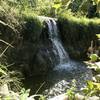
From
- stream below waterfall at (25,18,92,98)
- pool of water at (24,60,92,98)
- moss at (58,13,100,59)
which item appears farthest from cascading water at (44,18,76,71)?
moss at (58,13,100,59)

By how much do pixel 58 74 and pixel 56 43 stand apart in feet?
8.16

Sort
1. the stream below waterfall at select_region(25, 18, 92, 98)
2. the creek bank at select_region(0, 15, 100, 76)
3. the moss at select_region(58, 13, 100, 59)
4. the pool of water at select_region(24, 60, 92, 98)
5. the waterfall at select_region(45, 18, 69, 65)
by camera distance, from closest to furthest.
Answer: the pool of water at select_region(24, 60, 92, 98), the stream below waterfall at select_region(25, 18, 92, 98), the creek bank at select_region(0, 15, 100, 76), the waterfall at select_region(45, 18, 69, 65), the moss at select_region(58, 13, 100, 59)

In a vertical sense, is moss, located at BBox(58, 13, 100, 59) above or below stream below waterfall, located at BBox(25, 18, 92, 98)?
above

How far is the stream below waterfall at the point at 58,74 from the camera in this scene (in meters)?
7.60

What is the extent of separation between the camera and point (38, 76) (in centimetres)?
921

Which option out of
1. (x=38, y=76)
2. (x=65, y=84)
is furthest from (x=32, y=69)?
(x=65, y=84)

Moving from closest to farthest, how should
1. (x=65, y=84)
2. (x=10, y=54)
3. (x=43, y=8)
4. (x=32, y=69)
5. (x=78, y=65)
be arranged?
(x=65, y=84) → (x=10, y=54) → (x=32, y=69) → (x=78, y=65) → (x=43, y=8)

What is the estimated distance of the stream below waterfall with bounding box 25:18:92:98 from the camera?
299 inches

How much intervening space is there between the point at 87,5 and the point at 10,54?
777cm

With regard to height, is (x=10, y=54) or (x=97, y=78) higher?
(x=97, y=78)

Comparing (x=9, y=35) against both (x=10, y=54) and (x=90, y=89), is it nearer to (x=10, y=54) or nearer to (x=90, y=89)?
(x=10, y=54)

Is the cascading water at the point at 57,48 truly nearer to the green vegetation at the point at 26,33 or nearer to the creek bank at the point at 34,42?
the creek bank at the point at 34,42

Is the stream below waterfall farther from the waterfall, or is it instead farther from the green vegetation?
the green vegetation

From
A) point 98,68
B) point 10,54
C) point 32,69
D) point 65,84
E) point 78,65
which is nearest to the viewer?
point 98,68
